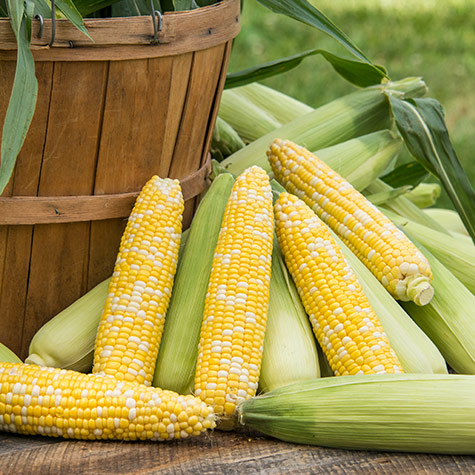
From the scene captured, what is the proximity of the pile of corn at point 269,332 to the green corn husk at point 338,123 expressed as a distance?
0.89 ft

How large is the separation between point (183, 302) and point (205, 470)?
18.7 inches

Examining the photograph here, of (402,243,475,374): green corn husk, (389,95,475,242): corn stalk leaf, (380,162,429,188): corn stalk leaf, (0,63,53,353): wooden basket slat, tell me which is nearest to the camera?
(0,63,53,353): wooden basket slat

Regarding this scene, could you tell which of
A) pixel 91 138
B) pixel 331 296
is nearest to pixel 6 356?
pixel 91 138

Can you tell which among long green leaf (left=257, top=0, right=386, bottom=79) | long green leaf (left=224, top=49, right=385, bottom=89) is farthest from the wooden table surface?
long green leaf (left=224, top=49, right=385, bottom=89)

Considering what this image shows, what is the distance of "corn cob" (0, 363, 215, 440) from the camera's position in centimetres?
144

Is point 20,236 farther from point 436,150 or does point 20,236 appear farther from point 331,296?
point 436,150

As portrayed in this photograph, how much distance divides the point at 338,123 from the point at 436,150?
0.34 m

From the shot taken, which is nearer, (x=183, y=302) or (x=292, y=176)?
(x=183, y=302)

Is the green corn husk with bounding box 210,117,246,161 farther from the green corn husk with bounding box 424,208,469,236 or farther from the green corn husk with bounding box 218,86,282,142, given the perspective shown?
the green corn husk with bounding box 424,208,469,236

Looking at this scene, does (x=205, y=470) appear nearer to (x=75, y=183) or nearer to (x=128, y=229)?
(x=128, y=229)

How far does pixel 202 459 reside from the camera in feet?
4.78

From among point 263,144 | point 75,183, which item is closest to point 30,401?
point 75,183

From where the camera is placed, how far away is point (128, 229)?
5.76ft

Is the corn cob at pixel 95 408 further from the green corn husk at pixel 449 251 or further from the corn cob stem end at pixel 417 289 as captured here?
the green corn husk at pixel 449 251
